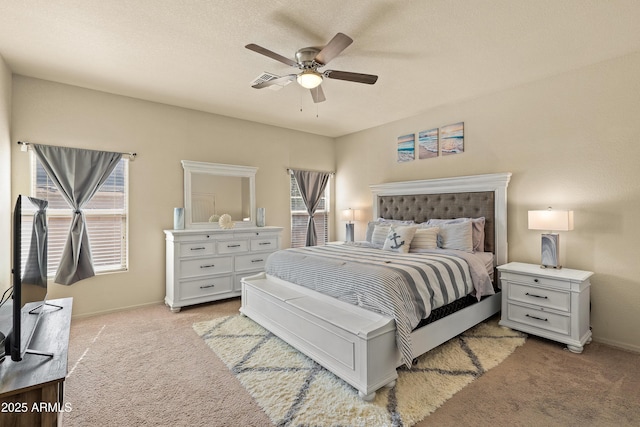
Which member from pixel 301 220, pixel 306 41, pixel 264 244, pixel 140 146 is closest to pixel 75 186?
pixel 140 146

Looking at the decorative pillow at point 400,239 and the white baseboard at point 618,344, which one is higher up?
the decorative pillow at point 400,239

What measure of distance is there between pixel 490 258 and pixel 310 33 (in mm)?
3037

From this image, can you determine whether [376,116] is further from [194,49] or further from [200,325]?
[200,325]

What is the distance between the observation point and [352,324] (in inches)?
86.0

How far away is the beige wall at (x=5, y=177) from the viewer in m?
2.76

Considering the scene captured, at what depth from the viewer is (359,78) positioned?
8.49 feet

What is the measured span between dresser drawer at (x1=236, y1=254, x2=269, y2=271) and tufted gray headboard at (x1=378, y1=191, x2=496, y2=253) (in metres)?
2.03

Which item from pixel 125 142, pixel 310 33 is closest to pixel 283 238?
pixel 125 142

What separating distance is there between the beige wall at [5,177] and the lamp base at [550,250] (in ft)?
16.9

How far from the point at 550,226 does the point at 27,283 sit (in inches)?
159

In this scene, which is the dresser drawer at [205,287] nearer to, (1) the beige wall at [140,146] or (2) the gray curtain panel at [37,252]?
(1) the beige wall at [140,146]

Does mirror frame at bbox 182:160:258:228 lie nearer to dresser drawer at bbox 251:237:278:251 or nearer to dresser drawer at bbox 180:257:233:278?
dresser drawer at bbox 251:237:278:251

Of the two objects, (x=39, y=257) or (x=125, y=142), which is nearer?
(x=39, y=257)

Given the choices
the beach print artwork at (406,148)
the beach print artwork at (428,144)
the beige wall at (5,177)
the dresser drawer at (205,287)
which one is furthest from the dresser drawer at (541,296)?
the beige wall at (5,177)
